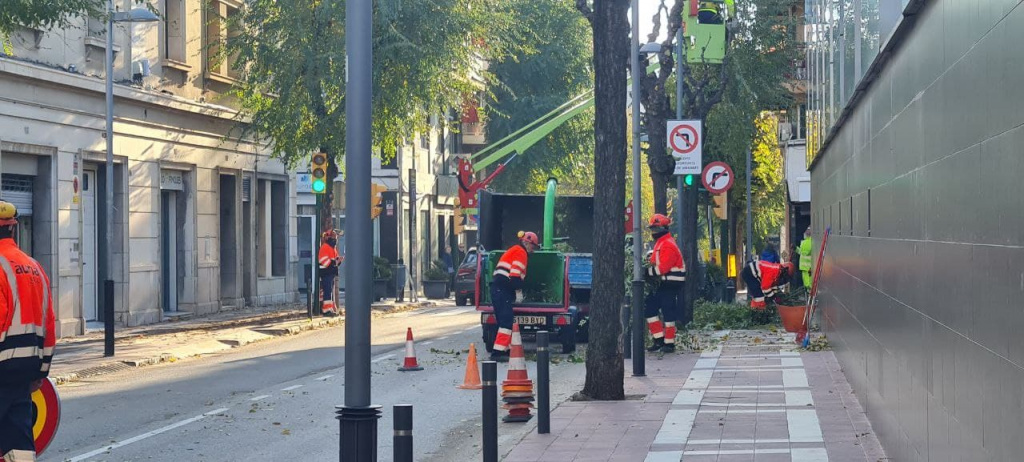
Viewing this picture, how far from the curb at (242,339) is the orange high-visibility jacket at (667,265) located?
7.05 m

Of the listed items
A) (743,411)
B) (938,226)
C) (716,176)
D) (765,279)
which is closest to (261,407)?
(743,411)

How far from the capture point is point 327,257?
29750 mm

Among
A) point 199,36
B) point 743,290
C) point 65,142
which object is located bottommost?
point 743,290

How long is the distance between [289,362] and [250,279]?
1547cm

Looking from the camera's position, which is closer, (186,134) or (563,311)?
(563,311)

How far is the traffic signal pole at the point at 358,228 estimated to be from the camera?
6816mm

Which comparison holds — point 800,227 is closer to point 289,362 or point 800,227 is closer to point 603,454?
point 289,362

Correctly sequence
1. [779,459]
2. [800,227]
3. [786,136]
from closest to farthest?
[779,459], [800,227], [786,136]

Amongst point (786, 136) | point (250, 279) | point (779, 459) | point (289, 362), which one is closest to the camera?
point (779, 459)

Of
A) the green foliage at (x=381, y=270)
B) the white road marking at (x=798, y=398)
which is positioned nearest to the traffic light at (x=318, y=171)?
the green foliage at (x=381, y=270)

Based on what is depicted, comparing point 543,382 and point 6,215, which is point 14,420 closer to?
point 6,215

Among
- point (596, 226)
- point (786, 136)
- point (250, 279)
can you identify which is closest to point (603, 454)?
point (596, 226)

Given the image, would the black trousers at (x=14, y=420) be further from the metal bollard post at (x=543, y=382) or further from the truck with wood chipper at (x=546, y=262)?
the truck with wood chipper at (x=546, y=262)

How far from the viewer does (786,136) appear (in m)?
46.9
